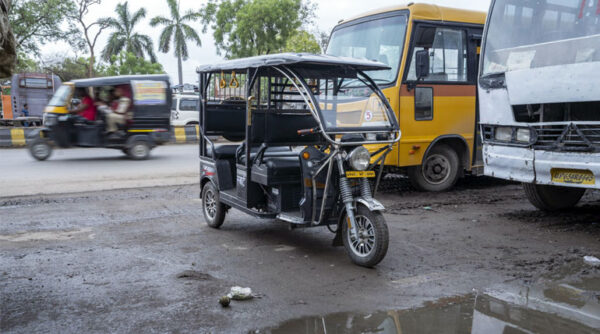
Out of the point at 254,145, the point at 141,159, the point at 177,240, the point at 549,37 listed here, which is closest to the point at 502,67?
the point at 549,37

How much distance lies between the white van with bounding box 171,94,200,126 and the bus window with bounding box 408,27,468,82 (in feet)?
47.8

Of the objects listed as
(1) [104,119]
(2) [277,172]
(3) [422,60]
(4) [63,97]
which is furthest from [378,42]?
(4) [63,97]

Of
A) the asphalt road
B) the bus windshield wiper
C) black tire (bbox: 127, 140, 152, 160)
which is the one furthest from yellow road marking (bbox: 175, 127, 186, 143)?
the bus windshield wiper

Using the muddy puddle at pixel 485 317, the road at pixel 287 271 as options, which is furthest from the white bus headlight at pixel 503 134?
the muddy puddle at pixel 485 317

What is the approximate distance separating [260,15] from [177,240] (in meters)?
25.1

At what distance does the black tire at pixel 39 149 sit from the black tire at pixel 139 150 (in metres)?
1.98

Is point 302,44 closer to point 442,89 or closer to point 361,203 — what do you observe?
point 442,89

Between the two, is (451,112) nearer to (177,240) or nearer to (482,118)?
(482,118)

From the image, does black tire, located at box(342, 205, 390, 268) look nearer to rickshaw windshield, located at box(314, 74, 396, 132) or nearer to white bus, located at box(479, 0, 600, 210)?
rickshaw windshield, located at box(314, 74, 396, 132)

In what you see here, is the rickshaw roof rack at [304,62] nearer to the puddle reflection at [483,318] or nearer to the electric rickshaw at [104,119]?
the puddle reflection at [483,318]

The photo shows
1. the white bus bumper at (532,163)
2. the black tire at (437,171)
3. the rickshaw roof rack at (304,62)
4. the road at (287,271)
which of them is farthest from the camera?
the black tire at (437,171)

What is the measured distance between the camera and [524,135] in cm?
648

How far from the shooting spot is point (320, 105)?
532 cm

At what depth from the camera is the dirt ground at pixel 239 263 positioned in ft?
12.9
